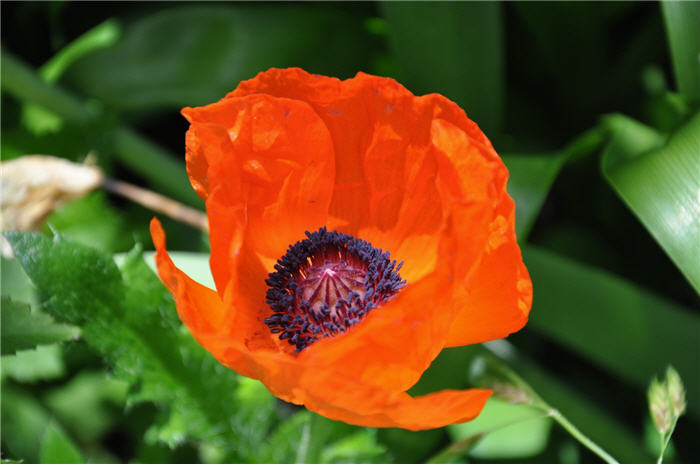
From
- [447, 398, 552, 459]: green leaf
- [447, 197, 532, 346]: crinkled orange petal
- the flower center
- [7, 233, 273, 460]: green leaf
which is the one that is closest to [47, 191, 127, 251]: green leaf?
[7, 233, 273, 460]: green leaf

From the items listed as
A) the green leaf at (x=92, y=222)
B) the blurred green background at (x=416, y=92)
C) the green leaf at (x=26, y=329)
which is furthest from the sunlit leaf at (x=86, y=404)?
the green leaf at (x=26, y=329)

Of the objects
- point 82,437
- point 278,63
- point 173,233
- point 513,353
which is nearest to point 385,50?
point 278,63

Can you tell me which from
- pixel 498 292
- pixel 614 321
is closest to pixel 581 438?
pixel 498 292

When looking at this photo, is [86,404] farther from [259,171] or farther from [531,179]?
[531,179]

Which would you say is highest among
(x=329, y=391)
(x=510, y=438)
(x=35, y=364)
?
(x=329, y=391)

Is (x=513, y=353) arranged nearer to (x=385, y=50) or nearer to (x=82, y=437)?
(x=385, y=50)

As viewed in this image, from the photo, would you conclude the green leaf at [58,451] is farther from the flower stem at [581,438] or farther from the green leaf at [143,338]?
the flower stem at [581,438]
